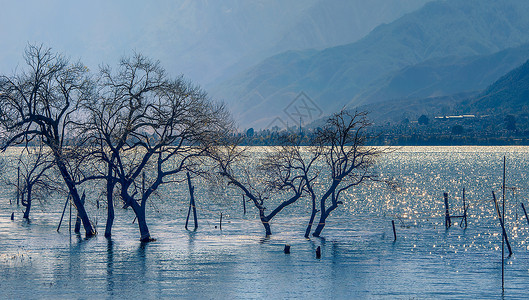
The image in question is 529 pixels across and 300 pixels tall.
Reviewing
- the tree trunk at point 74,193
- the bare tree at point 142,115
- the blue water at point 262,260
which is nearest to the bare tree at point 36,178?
the tree trunk at point 74,193

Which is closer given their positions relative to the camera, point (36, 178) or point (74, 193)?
point (74, 193)

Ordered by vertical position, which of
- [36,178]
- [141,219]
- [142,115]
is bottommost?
[141,219]

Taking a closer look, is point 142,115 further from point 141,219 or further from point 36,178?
point 36,178

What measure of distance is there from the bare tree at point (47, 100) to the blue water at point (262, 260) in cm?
762

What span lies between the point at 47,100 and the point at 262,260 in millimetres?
19680

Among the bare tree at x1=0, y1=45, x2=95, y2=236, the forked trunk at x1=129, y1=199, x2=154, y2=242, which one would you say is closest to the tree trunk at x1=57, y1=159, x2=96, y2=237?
the bare tree at x1=0, y1=45, x2=95, y2=236

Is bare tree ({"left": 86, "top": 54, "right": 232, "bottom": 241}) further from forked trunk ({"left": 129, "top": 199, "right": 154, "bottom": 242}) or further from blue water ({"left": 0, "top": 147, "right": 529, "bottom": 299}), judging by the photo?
blue water ({"left": 0, "top": 147, "right": 529, "bottom": 299})

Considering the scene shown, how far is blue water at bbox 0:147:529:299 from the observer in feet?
131

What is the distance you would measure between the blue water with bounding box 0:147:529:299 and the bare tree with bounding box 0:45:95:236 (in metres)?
7.62

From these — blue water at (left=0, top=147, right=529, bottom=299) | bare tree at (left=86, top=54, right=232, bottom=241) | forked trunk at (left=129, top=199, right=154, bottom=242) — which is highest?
bare tree at (left=86, top=54, right=232, bottom=241)

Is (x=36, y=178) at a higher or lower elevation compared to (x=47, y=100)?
lower

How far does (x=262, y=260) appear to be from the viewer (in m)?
50.0

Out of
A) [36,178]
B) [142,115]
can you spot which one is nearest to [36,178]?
[36,178]

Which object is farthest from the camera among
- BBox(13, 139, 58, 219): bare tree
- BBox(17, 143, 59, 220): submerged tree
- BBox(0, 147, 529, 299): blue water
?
BBox(17, 143, 59, 220): submerged tree
